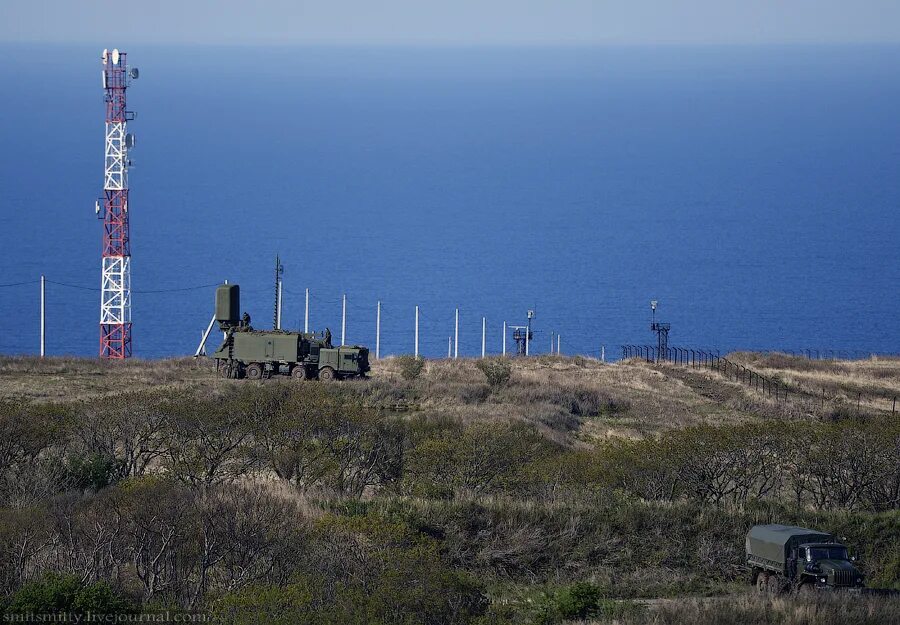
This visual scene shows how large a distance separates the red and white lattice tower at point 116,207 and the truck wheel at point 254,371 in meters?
14.9

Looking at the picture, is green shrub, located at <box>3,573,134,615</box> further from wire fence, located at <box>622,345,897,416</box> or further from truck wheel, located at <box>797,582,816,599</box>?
wire fence, located at <box>622,345,897,416</box>

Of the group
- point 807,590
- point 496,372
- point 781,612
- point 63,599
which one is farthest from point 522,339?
point 63,599

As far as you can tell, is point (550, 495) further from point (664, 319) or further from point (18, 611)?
point (664, 319)

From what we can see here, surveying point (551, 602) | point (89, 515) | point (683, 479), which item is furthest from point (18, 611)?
point (683, 479)

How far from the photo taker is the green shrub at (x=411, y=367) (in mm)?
52531

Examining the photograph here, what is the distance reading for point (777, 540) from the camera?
2280 centimetres

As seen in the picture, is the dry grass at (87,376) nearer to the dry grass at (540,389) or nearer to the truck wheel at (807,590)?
the dry grass at (540,389)

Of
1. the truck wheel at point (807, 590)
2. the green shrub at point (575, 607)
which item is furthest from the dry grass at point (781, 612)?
the green shrub at point (575, 607)

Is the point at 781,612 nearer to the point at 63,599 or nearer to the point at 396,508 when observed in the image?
the point at 396,508

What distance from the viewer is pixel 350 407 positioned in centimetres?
3553

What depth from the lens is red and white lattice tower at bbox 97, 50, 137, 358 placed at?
61.7 metres

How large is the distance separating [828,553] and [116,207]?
147 ft

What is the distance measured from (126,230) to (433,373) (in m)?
17.4

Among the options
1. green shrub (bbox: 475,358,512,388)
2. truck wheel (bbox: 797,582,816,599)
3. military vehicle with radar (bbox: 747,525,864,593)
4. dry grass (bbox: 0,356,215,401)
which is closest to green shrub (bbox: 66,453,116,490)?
dry grass (bbox: 0,356,215,401)
